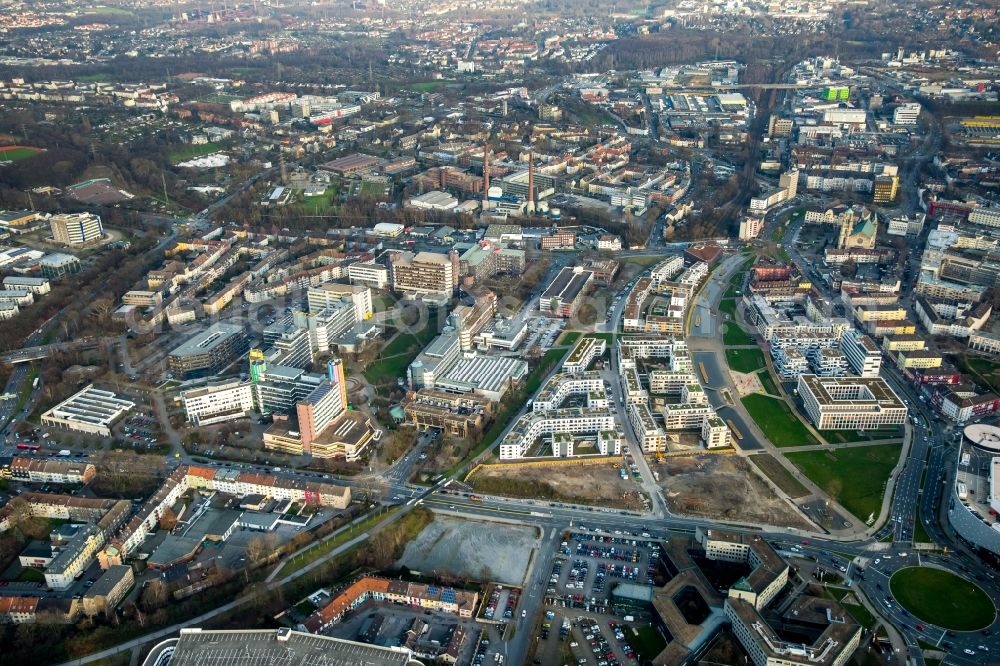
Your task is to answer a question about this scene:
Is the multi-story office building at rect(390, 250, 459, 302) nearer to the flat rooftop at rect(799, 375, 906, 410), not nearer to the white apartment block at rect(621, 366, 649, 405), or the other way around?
the white apartment block at rect(621, 366, 649, 405)

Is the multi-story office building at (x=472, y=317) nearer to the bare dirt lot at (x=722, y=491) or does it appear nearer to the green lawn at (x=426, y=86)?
the bare dirt lot at (x=722, y=491)

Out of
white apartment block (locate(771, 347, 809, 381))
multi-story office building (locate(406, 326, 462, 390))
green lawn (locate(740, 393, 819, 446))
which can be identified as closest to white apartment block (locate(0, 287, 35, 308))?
multi-story office building (locate(406, 326, 462, 390))

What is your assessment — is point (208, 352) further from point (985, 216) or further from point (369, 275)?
point (985, 216)

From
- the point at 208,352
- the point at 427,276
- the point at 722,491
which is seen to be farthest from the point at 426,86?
the point at 722,491

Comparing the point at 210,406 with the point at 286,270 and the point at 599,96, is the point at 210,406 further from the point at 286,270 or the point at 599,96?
the point at 599,96

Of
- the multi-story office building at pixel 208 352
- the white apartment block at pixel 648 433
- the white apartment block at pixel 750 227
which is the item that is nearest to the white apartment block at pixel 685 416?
the white apartment block at pixel 648 433
